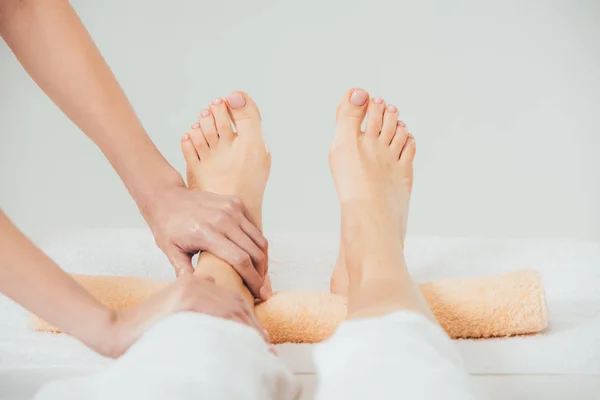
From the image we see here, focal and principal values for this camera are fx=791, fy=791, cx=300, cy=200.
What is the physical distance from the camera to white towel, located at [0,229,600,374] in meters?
0.93

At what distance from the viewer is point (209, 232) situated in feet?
3.48

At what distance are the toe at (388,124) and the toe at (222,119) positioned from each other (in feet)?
0.87

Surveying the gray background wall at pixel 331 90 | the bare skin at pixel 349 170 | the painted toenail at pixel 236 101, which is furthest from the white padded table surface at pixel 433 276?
the gray background wall at pixel 331 90

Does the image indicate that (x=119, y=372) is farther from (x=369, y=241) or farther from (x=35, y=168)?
(x=35, y=168)

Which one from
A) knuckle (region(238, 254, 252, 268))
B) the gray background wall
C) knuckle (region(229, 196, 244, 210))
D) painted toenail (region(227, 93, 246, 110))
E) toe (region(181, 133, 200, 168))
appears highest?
painted toenail (region(227, 93, 246, 110))

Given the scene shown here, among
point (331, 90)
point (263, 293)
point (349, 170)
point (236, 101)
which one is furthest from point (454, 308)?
point (331, 90)

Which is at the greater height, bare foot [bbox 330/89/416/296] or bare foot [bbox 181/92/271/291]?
bare foot [bbox 181/92/271/291]

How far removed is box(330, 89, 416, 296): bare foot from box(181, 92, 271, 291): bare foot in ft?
0.43

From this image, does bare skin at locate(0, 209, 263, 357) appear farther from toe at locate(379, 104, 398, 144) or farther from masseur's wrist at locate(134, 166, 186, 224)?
toe at locate(379, 104, 398, 144)

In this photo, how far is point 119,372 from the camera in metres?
0.67

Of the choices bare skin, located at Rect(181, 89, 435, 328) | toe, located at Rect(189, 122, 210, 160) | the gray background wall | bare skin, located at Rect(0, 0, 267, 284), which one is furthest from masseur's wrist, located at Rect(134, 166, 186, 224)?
the gray background wall

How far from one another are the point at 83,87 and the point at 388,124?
→ 53 centimetres

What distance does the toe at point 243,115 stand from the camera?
4.54 ft

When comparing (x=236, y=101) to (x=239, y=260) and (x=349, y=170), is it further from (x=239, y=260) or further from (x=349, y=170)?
(x=239, y=260)
